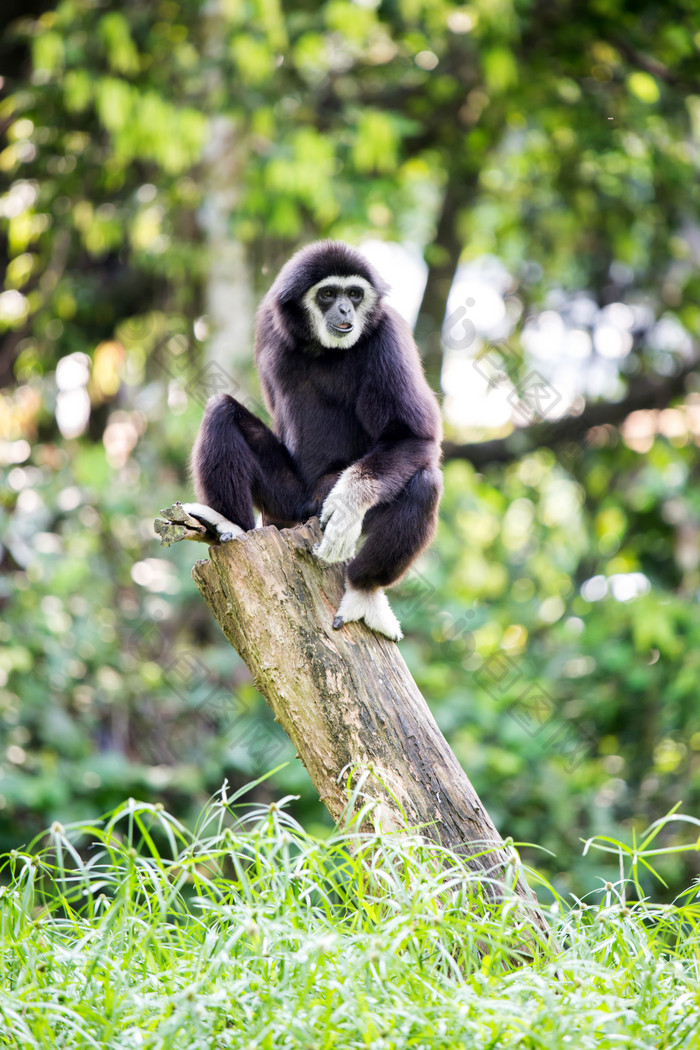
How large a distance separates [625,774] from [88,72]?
7.98 meters

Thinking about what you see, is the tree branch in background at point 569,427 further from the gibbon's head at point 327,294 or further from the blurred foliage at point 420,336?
the gibbon's head at point 327,294

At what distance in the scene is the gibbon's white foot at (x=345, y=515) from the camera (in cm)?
400

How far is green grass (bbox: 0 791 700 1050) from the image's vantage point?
2.59 m

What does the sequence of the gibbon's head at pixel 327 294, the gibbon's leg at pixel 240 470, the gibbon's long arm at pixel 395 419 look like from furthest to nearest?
the gibbon's head at pixel 327 294, the gibbon's leg at pixel 240 470, the gibbon's long arm at pixel 395 419

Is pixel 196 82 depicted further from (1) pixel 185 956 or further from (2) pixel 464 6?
(1) pixel 185 956

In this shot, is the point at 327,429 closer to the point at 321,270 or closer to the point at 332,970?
the point at 321,270

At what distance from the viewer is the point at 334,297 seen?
177 inches

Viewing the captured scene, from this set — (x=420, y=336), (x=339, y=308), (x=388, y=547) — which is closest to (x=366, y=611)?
(x=388, y=547)

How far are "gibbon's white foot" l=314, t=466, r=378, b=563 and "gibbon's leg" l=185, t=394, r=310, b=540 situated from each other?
0.39m

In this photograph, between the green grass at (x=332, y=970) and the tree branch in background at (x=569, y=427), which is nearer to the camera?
the green grass at (x=332, y=970)

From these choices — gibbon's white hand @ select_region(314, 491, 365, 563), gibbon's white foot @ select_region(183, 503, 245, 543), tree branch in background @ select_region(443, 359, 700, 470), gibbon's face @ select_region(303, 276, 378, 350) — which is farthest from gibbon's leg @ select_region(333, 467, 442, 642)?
tree branch in background @ select_region(443, 359, 700, 470)

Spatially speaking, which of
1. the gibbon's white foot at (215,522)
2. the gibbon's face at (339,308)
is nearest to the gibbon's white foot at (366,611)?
the gibbon's white foot at (215,522)

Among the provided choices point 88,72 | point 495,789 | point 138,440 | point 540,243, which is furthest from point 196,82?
point 495,789

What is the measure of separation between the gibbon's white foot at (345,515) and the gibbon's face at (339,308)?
696 millimetres
